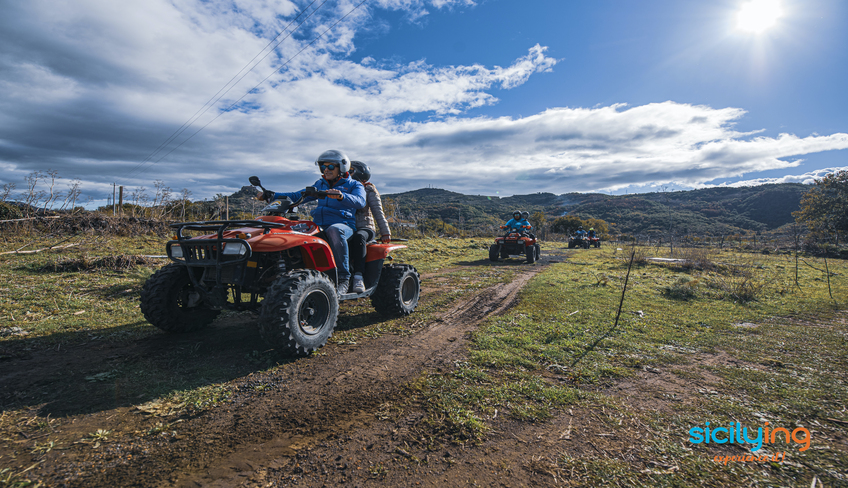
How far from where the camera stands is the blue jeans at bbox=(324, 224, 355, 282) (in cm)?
422

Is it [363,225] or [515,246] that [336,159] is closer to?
[363,225]

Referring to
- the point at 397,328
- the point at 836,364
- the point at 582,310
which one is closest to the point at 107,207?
the point at 397,328

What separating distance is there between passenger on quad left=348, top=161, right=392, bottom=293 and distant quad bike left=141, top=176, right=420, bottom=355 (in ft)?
1.23

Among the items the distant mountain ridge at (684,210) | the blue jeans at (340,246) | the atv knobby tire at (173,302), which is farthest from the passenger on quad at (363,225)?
the distant mountain ridge at (684,210)

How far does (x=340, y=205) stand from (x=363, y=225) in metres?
0.60

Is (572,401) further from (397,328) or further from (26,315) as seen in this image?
(26,315)

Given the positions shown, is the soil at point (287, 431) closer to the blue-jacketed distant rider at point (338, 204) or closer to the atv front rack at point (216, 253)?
the atv front rack at point (216, 253)

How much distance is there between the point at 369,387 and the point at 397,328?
176 cm

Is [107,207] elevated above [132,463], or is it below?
above

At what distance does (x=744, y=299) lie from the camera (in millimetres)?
6988

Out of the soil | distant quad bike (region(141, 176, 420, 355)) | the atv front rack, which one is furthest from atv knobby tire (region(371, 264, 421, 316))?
the atv front rack

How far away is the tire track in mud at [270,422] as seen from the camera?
6.09ft

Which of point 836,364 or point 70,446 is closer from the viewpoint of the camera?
point 70,446

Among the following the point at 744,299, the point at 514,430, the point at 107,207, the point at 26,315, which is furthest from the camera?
the point at 107,207
